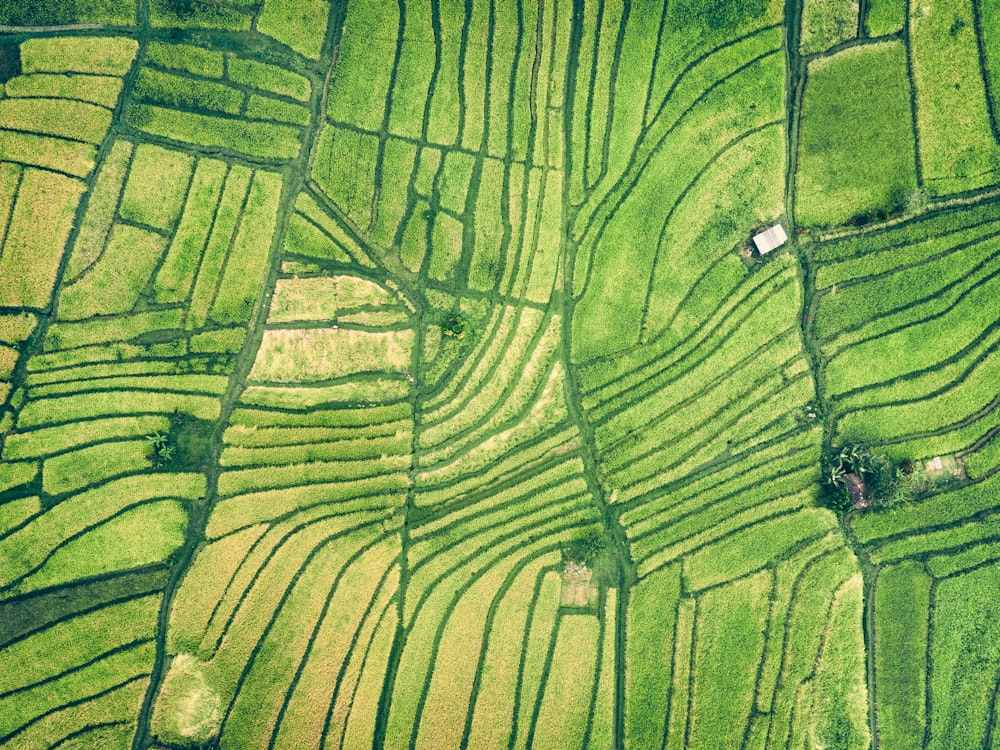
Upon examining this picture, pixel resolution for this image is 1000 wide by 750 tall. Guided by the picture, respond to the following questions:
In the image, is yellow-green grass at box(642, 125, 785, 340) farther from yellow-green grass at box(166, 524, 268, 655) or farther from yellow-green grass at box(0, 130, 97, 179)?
yellow-green grass at box(0, 130, 97, 179)

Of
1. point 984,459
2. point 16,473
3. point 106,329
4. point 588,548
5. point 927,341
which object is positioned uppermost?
point 927,341

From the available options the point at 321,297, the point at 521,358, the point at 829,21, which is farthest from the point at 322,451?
the point at 829,21

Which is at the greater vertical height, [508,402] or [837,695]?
[508,402]

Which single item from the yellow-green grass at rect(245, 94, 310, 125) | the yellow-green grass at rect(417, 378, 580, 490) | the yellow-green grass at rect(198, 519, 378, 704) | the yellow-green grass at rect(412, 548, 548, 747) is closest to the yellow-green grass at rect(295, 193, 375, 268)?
the yellow-green grass at rect(245, 94, 310, 125)

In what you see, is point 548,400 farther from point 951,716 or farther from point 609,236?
point 951,716

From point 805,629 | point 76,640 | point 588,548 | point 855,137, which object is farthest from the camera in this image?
point 855,137

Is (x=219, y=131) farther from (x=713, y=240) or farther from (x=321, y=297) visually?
(x=713, y=240)
